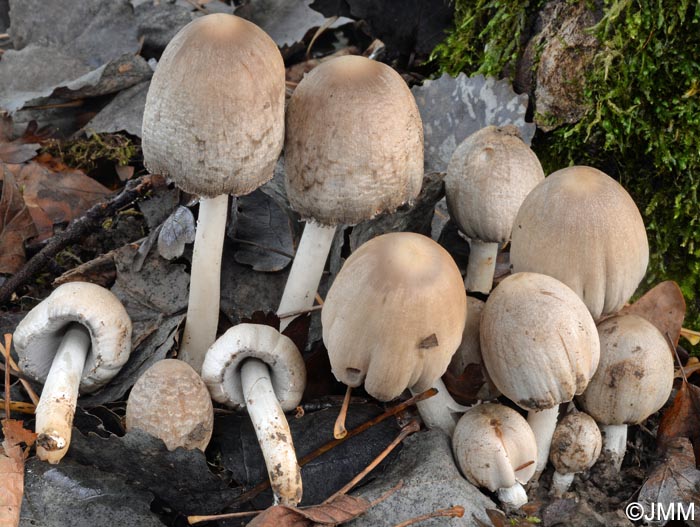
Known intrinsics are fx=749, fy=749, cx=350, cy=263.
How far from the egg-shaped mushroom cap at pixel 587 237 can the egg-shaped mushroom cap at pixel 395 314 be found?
1.37 feet

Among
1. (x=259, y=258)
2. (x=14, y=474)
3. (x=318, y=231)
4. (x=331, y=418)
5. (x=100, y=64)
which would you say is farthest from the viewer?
(x=100, y=64)

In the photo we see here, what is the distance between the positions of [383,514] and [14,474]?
3.91ft

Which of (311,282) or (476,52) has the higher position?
(476,52)

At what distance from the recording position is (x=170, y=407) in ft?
8.40

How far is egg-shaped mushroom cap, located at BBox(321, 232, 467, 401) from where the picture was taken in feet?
7.58

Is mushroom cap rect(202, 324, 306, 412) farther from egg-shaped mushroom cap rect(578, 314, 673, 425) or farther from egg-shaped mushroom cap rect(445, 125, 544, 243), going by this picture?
egg-shaped mushroom cap rect(578, 314, 673, 425)

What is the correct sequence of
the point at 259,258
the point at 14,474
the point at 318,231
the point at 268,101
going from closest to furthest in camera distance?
the point at 14,474
the point at 268,101
the point at 318,231
the point at 259,258

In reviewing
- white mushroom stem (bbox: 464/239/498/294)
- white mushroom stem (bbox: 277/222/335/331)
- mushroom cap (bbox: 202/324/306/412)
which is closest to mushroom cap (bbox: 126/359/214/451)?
mushroom cap (bbox: 202/324/306/412)


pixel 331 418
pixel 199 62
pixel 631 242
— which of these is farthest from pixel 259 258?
pixel 631 242

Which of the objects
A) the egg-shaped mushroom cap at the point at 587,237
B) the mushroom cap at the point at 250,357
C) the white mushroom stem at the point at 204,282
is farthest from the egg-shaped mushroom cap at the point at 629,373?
the white mushroom stem at the point at 204,282

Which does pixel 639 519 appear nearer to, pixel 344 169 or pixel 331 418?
pixel 331 418

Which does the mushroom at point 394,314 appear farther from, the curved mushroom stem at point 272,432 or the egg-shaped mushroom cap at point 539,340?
the curved mushroom stem at point 272,432

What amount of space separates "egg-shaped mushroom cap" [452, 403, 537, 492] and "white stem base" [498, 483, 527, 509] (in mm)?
26

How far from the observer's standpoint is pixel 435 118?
12.4 ft
